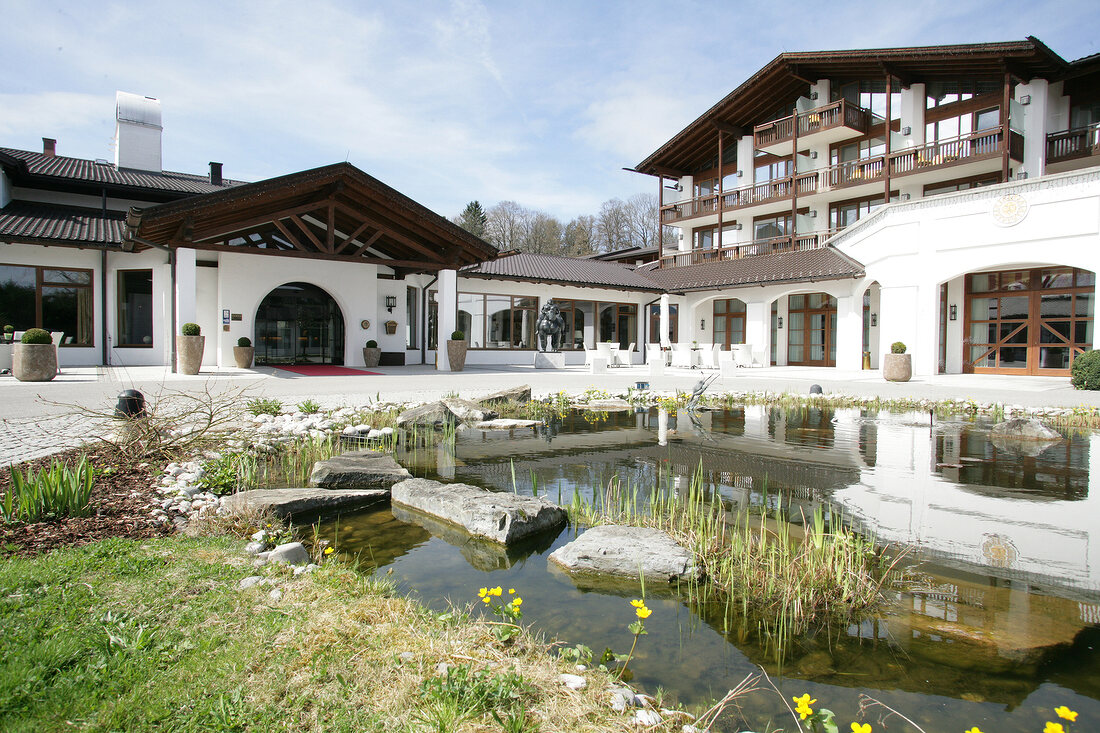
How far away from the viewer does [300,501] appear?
4.20 m

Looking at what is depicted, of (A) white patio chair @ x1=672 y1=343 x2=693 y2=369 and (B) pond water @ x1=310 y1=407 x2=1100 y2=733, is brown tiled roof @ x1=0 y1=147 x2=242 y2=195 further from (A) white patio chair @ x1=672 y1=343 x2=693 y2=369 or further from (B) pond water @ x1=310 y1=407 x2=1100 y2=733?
(B) pond water @ x1=310 y1=407 x2=1100 y2=733

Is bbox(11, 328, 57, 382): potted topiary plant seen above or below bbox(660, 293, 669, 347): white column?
below

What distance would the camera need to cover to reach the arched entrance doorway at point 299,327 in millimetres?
18266

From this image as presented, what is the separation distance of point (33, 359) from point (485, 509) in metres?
11.4

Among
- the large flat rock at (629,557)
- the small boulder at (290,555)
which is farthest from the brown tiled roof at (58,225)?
the large flat rock at (629,557)

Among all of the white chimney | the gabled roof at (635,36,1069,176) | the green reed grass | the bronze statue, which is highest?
the gabled roof at (635,36,1069,176)

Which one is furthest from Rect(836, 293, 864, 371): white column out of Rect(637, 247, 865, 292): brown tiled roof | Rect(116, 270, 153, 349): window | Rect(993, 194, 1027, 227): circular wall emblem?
Rect(116, 270, 153, 349): window

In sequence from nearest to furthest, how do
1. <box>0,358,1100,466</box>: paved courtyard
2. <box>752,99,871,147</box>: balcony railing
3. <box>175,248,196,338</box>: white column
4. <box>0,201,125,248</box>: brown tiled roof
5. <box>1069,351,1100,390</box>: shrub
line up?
<box>0,358,1100,466</box>: paved courtyard → <box>1069,351,1100,390</box>: shrub → <box>175,248,196,338</box>: white column → <box>0,201,125,248</box>: brown tiled roof → <box>752,99,871,147</box>: balcony railing

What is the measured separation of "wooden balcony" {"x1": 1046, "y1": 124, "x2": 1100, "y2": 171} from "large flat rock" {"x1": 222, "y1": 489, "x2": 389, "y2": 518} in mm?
22374

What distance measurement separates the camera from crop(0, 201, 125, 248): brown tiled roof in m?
14.7

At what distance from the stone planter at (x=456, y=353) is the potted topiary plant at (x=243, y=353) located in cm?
492

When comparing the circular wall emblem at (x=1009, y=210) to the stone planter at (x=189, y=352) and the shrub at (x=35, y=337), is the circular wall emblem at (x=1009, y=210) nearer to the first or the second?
the stone planter at (x=189, y=352)

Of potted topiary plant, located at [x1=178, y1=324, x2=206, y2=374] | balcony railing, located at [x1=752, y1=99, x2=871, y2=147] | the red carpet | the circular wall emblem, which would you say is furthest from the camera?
balcony railing, located at [x1=752, y1=99, x2=871, y2=147]

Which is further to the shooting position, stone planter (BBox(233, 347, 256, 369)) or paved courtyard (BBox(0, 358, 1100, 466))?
stone planter (BBox(233, 347, 256, 369))
